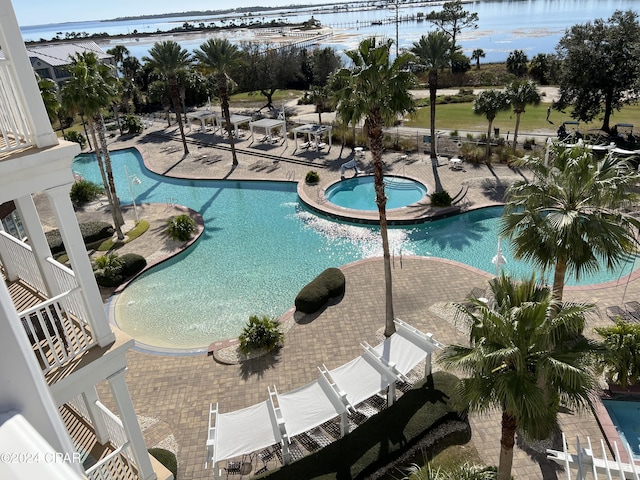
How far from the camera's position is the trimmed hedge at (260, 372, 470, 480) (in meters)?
11.9

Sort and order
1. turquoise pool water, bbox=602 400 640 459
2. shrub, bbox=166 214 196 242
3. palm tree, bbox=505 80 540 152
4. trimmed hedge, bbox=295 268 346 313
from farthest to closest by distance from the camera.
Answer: palm tree, bbox=505 80 540 152
shrub, bbox=166 214 196 242
trimmed hedge, bbox=295 268 346 313
turquoise pool water, bbox=602 400 640 459

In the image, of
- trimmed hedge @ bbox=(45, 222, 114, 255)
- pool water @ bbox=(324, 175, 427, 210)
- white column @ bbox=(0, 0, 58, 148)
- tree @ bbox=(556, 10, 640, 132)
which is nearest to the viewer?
white column @ bbox=(0, 0, 58, 148)

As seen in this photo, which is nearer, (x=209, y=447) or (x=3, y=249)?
(x=3, y=249)

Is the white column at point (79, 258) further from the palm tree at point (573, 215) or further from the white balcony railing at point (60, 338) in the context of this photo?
the palm tree at point (573, 215)

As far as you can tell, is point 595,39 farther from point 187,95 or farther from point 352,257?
point 187,95

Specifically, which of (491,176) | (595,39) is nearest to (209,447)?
(491,176)

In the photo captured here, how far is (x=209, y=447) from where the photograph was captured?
38.9 feet

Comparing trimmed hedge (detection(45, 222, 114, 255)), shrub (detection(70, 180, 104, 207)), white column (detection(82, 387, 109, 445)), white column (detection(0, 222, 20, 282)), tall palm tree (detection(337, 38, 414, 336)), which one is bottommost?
trimmed hedge (detection(45, 222, 114, 255))

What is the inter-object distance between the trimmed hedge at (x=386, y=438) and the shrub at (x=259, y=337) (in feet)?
17.4

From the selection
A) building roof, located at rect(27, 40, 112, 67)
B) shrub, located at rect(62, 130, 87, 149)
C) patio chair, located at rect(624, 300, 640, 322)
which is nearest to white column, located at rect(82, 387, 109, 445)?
patio chair, located at rect(624, 300, 640, 322)

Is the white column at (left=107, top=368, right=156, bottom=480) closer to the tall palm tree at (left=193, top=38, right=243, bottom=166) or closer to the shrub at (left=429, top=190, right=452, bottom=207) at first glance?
the shrub at (left=429, top=190, right=452, bottom=207)

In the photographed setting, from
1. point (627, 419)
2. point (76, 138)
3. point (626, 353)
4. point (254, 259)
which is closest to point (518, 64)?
point (254, 259)

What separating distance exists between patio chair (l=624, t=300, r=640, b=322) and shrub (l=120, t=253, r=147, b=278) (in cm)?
2222

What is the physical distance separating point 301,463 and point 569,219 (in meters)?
9.40
